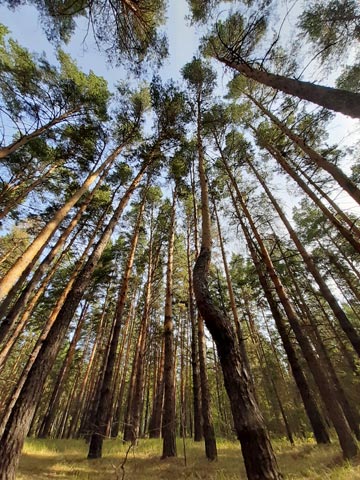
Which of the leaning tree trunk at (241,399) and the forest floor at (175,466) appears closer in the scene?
the leaning tree trunk at (241,399)

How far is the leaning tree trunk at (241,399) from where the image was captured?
230 centimetres

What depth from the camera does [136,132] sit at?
11.2m

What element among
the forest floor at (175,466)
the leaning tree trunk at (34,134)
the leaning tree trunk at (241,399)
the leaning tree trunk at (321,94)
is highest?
the leaning tree trunk at (34,134)

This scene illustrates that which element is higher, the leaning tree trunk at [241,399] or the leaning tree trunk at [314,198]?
the leaning tree trunk at [314,198]

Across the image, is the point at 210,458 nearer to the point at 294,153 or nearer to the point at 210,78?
the point at 294,153

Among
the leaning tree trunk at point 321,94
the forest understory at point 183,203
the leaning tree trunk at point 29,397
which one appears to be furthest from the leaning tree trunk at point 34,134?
the leaning tree trunk at point 321,94

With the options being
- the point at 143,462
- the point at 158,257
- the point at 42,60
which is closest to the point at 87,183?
the point at 42,60

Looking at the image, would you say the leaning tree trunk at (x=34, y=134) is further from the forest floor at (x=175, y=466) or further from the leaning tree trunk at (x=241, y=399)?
the forest floor at (x=175, y=466)

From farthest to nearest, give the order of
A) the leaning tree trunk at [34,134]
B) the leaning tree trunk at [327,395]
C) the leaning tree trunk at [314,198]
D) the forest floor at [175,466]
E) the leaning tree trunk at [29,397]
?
the leaning tree trunk at [34,134] < the leaning tree trunk at [314,198] < the leaning tree trunk at [327,395] < the forest floor at [175,466] < the leaning tree trunk at [29,397]

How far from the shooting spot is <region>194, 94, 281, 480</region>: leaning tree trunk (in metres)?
2.30

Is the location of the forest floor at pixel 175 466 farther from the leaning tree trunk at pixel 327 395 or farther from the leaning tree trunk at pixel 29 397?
the leaning tree trunk at pixel 29 397

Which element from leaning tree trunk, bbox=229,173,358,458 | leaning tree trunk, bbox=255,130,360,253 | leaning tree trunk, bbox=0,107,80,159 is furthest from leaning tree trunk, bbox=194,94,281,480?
leaning tree trunk, bbox=0,107,80,159

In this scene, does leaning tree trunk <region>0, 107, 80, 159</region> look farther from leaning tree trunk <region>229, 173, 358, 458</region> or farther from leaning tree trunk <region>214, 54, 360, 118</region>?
leaning tree trunk <region>229, 173, 358, 458</region>

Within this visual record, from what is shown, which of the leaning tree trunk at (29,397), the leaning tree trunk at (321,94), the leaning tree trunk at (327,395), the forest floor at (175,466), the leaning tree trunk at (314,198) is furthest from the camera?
the leaning tree trunk at (314,198)
